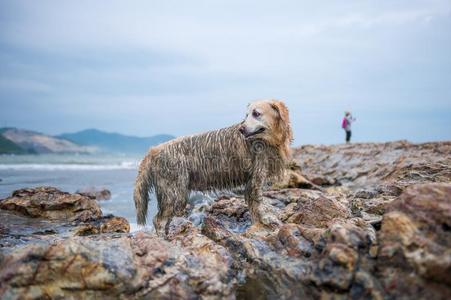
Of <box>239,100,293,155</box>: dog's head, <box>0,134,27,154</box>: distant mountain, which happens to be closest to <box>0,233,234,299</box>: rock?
<box>239,100,293,155</box>: dog's head

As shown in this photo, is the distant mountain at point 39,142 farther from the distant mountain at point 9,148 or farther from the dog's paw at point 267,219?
the dog's paw at point 267,219

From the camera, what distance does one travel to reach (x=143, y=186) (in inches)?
307

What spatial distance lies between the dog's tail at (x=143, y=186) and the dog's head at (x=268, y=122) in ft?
6.42

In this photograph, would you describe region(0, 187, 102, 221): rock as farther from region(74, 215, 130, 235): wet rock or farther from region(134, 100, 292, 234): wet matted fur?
region(134, 100, 292, 234): wet matted fur

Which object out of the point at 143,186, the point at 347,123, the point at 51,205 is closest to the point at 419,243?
the point at 143,186

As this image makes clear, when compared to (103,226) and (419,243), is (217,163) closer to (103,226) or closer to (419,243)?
(103,226)

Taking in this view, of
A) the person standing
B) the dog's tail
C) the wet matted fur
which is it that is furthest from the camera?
the person standing

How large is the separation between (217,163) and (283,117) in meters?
1.45

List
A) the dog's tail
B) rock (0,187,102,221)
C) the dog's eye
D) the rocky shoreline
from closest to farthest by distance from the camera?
1. the rocky shoreline
2. the dog's eye
3. the dog's tail
4. rock (0,187,102,221)

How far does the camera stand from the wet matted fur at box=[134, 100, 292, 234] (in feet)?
24.2

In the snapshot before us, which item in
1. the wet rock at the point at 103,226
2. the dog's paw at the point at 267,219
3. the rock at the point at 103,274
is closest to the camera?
the rock at the point at 103,274

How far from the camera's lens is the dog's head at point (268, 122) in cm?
712

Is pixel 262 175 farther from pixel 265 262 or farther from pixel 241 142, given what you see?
pixel 265 262

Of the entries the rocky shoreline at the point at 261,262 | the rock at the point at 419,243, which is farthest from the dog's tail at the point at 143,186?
the rock at the point at 419,243
